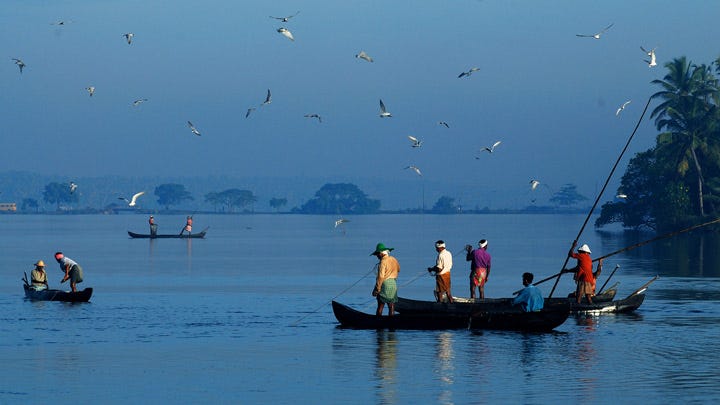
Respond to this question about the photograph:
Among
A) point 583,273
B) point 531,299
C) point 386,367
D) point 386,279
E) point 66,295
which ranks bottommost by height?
point 386,367

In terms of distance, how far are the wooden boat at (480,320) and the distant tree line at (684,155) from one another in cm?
7402

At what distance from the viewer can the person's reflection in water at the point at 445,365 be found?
64.8ft

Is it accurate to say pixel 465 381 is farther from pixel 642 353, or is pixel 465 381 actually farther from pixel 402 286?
pixel 402 286

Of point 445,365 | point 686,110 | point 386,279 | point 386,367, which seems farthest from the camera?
point 686,110

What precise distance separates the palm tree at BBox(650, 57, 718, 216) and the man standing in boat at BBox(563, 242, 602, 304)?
72.9 meters

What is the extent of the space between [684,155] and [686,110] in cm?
406

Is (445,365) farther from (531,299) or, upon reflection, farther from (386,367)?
(531,299)

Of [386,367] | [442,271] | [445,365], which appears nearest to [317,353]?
[386,367]

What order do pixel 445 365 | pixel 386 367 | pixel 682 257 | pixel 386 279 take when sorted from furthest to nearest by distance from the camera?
pixel 682 257 → pixel 386 279 → pixel 445 365 → pixel 386 367

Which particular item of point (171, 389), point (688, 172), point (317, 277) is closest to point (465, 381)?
point (171, 389)

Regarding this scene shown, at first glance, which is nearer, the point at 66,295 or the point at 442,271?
the point at 442,271

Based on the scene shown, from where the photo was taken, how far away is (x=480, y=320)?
96.3ft

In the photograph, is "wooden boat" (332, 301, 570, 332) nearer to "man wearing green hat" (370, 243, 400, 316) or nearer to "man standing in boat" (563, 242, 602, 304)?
"man wearing green hat" (370, 243, 400, 316)

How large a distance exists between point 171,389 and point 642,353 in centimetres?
974
